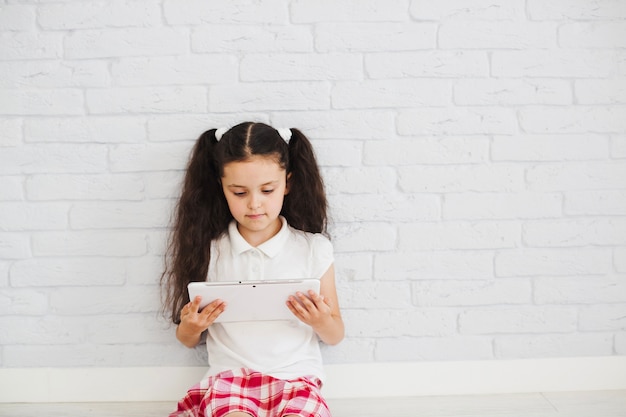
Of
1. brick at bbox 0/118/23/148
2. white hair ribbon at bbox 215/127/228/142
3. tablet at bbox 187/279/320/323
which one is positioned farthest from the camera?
brick at bbox 0/118/23/148

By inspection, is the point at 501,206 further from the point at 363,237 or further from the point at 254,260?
the point at 254,260

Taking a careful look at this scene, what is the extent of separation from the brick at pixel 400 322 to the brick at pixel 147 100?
28.0 inches

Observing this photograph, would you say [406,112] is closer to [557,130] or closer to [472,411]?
[557,130]

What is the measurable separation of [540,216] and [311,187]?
2.07ft

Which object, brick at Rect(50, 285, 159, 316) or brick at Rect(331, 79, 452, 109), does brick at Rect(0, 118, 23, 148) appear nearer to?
brick at Rect(50, 285, 159, 316)

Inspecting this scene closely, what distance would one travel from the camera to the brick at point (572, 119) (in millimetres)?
1621

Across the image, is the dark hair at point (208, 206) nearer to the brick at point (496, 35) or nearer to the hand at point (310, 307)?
the hand at point (310, 307)

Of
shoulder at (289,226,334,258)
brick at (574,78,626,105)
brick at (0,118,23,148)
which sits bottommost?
shoulder at (289,226,334,258)

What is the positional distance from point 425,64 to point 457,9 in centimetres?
16

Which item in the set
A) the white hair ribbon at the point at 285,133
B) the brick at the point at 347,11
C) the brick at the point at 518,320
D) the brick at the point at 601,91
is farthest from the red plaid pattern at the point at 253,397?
the brick at the point at 601,91

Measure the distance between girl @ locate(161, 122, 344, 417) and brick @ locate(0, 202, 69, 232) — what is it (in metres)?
0.32

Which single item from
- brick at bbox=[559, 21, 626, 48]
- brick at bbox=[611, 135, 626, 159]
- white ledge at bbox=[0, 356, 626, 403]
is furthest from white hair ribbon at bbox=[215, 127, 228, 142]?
brick at bbox=[611, 135, 626, 159]

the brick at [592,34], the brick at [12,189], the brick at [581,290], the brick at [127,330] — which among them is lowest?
the brick at [127,330]

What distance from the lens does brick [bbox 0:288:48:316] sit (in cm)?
168
